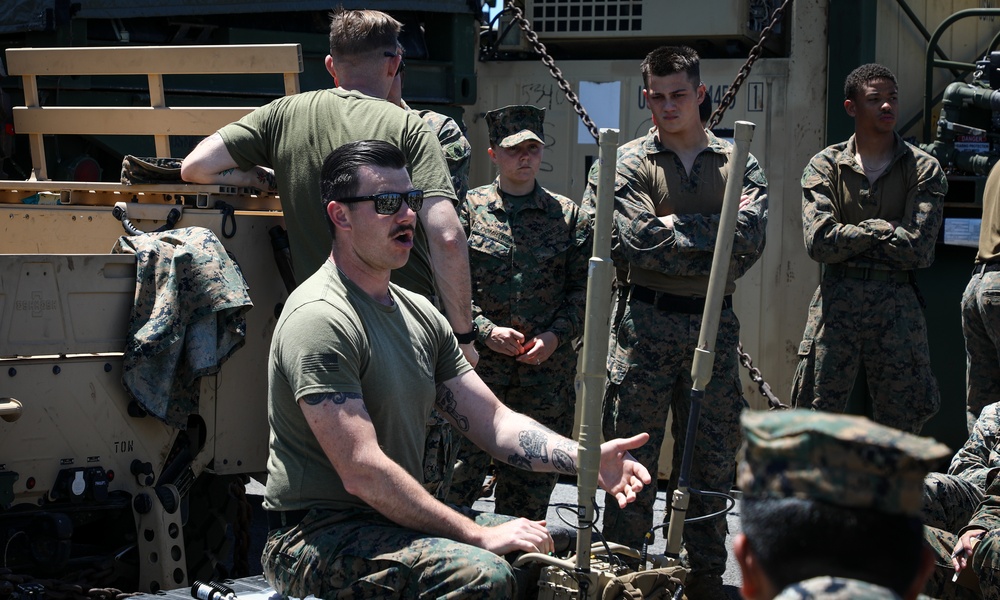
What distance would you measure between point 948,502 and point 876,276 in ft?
6.88

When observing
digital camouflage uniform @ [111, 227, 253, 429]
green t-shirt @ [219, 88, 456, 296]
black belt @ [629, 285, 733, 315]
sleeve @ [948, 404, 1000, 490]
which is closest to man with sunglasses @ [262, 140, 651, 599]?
green t-shirt @ [219, 88, 456, 296]

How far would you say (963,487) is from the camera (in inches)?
155

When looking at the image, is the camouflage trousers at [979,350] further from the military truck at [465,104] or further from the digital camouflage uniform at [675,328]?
the digital camouflage uniform at [675,328]

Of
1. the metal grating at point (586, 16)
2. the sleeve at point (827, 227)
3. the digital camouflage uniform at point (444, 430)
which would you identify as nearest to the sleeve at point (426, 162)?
the digital camouflage uniform at point (444, 430)

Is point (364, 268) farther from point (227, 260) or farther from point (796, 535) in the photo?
point (796, 535)

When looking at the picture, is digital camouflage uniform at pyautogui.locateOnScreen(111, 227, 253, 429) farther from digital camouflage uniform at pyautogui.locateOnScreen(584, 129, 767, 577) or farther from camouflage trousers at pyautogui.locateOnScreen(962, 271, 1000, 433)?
camouflage trousers at pyautogui.locateOnScreen(962, 271, 1000, 433)

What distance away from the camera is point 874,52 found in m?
6.95

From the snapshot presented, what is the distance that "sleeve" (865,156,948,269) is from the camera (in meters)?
5.66

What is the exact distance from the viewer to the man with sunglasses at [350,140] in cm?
407

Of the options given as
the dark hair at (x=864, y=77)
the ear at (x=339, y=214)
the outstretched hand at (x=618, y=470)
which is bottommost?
the outstretched hand at (x=618, y=470)

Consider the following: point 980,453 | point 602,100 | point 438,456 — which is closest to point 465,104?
point 602,100

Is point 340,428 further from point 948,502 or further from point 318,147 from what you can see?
point 948,502

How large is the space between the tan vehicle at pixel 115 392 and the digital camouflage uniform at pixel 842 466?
113 inches

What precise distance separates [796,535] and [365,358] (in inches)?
70.0
